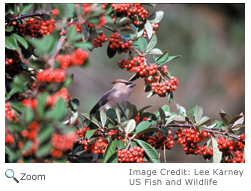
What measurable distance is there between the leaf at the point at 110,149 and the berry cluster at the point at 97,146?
68 millimetres

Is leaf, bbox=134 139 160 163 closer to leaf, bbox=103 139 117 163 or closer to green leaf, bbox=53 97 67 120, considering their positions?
leaf, bbox=103 139 117 163

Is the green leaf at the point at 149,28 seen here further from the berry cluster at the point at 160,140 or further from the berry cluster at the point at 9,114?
the berry cluster at the point at 9,114

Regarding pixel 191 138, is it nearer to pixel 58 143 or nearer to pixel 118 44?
pixel 118 44

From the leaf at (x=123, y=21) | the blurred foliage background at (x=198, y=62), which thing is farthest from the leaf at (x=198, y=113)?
the blurred foliage background at (x=198, y=62)

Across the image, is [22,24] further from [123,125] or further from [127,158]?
[127,158]

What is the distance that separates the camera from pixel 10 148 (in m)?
1.11

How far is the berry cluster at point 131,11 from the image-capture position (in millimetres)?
1511

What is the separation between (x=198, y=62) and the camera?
530 cm

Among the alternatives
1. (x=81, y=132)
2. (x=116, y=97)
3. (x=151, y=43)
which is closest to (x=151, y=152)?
(x=81, y=132)

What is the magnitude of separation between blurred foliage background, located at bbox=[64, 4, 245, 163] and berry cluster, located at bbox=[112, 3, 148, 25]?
341 cm

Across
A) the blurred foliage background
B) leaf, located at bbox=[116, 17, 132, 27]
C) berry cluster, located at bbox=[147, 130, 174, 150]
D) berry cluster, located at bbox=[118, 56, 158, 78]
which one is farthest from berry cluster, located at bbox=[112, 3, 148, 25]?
the blurred foliage background

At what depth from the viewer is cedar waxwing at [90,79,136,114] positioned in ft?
8.89

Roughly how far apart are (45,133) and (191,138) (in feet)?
2.93

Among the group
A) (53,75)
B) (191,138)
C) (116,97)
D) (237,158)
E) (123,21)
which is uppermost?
(123,21)
